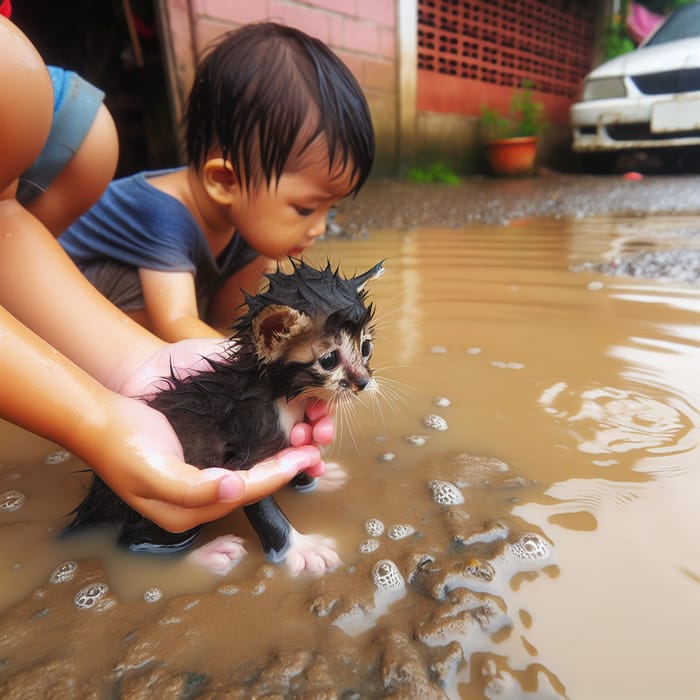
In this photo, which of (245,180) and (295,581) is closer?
(295,581)

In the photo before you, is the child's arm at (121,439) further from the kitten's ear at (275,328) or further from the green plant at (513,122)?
the green plant at (513,122)

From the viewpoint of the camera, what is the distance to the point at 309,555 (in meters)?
1.36

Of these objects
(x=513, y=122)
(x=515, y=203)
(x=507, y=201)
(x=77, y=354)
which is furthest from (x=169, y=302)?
(x=513, y=122)

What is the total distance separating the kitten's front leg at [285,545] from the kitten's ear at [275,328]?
35cm

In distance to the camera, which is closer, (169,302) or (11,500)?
(11,500)

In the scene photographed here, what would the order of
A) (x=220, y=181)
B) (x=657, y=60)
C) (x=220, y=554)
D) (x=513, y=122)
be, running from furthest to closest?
(x=513, y=122), (x=657, y=60), (x=220, y=181), (x=220, y=554)

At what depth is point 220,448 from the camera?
1418 mm

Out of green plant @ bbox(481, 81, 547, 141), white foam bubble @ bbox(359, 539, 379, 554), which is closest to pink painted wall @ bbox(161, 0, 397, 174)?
green plant @ bbox(481, 81, 547, 141)

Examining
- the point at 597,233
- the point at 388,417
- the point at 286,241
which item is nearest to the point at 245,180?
the point at 286,241

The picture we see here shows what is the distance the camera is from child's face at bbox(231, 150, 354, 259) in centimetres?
225

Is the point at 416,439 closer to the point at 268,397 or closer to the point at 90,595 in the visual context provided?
the point at 268,397

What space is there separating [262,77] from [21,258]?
3.54ft

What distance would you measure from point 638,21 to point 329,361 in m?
15.6

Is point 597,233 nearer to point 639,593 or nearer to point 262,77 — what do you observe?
point 262,77
